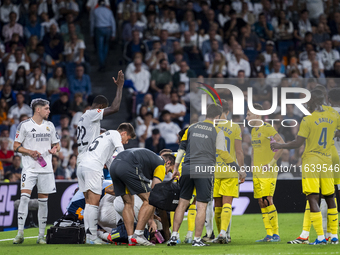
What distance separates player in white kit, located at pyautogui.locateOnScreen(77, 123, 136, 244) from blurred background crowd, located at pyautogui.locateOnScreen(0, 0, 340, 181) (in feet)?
18.0

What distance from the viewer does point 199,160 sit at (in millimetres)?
7965

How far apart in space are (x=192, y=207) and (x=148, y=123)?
6.77 metres

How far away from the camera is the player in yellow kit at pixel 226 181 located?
27.3 feet

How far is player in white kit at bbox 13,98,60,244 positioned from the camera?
8773mm

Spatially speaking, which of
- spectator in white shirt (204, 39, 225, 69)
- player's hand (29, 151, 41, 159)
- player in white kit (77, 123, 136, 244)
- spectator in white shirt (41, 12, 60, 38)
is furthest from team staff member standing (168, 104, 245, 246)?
spectator in white shirt (41, 12, 60, 38)

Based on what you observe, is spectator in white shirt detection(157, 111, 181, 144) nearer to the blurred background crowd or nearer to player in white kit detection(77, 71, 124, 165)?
the blurred background crowd

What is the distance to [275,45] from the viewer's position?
19.3 metres

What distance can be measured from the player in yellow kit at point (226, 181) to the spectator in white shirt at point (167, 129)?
20.8 ft

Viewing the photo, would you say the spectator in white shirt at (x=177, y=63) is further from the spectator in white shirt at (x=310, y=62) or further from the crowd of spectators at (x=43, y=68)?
the spectator in white shirt at (x=310, y=62)

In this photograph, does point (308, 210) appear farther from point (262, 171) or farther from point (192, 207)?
point (192, 207)

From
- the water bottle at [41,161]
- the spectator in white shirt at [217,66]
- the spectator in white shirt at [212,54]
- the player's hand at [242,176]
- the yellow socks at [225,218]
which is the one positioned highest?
the spectator in white shirt at [212,54]

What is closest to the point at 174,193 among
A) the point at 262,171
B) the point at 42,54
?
the point at 262,171

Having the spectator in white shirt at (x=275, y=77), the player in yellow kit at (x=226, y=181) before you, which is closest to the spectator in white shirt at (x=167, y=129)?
the spectator in white shirt at (x=275, y=77)

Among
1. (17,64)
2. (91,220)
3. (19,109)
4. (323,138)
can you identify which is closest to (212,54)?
(17,64)
